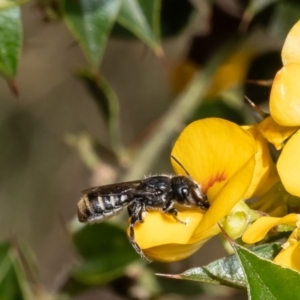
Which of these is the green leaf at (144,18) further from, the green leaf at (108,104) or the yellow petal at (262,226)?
the yellow petal at (262,226)

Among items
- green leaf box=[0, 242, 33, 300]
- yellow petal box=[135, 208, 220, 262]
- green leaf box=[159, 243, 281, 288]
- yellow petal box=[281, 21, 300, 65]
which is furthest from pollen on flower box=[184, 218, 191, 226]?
green leaf box=[0, 242, 33, 300]

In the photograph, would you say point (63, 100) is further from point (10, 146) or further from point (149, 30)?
point (149, 30)

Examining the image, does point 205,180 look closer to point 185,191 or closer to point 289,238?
point 185,191

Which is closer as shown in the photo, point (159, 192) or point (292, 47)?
point (292, 47)

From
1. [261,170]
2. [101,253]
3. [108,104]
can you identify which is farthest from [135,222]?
[108,104]

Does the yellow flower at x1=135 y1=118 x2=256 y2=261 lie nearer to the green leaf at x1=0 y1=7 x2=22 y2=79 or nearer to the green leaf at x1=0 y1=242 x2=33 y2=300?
the green leaf at x1=0 y1=7 x2=22 y2=79

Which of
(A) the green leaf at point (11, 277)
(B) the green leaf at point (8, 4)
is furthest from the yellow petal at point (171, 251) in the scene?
(A) the green leaf at point (11, 277)

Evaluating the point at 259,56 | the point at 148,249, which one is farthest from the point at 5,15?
the point at 259,56
